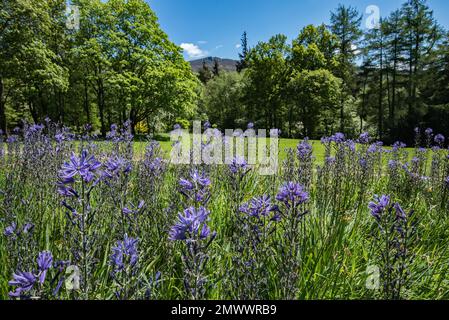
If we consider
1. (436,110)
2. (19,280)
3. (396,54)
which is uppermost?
(396,54)

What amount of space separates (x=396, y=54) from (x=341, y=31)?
718 centimetres

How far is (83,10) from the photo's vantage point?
77.9 ft

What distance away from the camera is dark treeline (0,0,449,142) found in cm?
2036

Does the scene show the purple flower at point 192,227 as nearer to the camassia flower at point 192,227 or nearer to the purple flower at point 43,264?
the camassia flower at point 192,227

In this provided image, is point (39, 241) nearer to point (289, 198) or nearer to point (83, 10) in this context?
point (289, 198)

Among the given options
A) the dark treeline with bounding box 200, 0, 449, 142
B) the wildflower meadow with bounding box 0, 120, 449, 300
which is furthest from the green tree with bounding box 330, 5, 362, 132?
the wildflower meadow with bounding box 0, 120, 449, 300

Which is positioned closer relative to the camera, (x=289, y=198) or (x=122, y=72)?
(x=289, y=198)

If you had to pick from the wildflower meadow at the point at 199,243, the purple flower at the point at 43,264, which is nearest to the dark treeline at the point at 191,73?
the wildflower meadow at the point at 199,243

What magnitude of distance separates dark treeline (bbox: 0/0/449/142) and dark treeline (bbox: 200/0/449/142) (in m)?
0.12

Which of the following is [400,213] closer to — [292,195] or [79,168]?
[292,195]

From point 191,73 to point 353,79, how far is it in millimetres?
20903

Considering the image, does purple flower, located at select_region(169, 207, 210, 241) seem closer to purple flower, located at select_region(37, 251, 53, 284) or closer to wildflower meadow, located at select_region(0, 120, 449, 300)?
wildflower meadow, located at select_region(0, 120, 449, 300)

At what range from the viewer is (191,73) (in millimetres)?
28453
